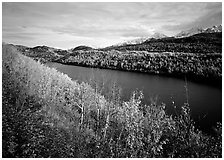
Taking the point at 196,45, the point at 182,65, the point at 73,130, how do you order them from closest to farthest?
the point at 73,130 < the point at 182,65 < the point at 196,45

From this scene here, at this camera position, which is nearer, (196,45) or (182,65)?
(182,65)

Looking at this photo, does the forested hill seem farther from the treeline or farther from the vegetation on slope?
the vegetation on slope

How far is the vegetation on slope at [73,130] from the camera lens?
511cm

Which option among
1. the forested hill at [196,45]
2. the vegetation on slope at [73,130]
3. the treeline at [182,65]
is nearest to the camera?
the vegetation on slope at [73,130]

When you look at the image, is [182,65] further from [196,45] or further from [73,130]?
[73,130]

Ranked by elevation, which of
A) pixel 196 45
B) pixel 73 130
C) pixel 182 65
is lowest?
pixel 73 130

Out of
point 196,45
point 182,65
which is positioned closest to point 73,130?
point 182,65

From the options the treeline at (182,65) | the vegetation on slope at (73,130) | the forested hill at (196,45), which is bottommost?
the vegetation on slope at (73,130)

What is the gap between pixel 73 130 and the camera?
6.71 metres

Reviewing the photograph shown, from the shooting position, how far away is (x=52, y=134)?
5844 mm

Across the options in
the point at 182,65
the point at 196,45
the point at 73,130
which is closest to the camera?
the point at 73,130

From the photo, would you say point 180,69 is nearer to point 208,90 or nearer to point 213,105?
point 208,90

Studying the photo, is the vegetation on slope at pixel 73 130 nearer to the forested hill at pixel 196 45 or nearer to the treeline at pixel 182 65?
the treeline at pixel 182 65

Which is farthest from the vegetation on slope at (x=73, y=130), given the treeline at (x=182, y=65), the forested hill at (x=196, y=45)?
the forested hill at (x=196, y=45)
